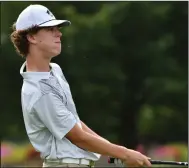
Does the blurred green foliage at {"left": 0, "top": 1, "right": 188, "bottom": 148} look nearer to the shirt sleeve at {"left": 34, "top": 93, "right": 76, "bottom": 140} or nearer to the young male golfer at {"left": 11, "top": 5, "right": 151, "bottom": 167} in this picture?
the young male golfer at {"left": 11, "top": 5, "right": 151, "bottom": 167}

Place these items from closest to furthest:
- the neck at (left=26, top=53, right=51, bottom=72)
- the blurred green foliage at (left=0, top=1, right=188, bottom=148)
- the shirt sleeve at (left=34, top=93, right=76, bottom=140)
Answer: the shirt sleeve at (left=34, top=93, right=76, bottom=140)
the neck at (left=26, top=53, right=51, bottom=72)
the blurred green foliage at (left=0, top=1, right=188, bottom=148)

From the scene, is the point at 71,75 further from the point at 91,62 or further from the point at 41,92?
the point at 41,92

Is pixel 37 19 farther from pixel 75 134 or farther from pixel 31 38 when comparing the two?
pixel 75 134

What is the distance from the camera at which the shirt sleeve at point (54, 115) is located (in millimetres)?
3295

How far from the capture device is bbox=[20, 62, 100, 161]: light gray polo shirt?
3.30 m

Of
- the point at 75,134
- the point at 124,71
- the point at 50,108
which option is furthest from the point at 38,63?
the point at 124,71

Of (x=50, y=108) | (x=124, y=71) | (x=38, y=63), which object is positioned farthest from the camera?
(x=124, y=71)

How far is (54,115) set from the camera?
3299 millimetres

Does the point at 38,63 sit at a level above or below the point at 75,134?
above

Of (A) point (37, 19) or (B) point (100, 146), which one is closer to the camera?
(B) point (100, 146)

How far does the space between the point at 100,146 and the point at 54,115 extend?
25 centimetres

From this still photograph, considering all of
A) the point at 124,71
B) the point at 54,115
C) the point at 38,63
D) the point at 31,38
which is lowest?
the point at 54,115

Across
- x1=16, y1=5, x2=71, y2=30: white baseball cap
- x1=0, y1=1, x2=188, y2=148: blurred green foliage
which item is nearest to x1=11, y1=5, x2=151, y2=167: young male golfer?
x1=16, y1=5, x2=71, y2=30: white baseball cap

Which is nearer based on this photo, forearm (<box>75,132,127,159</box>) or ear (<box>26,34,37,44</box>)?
forearm (<box>75,132,127,159</box>)
